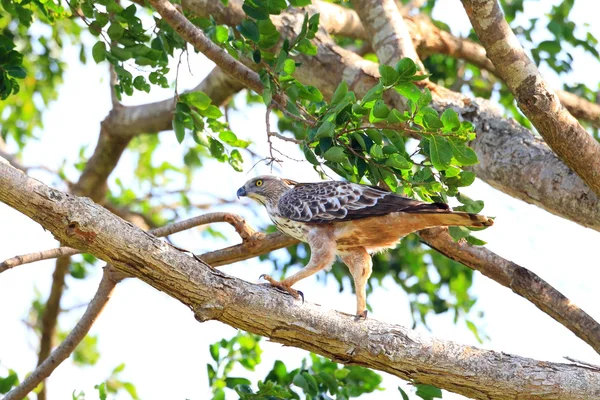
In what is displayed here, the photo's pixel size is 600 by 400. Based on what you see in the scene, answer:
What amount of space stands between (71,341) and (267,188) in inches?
66.6

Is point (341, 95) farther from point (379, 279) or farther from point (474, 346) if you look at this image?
point (379, 279)

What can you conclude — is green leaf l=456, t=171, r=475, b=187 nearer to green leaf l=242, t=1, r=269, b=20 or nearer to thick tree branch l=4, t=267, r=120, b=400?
green leaf l=242, t=1, r=269, b=20

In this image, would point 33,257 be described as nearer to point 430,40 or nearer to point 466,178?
point 466,178

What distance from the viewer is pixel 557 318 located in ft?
17.8

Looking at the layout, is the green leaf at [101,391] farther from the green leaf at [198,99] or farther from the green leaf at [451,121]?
the green leaf at [451,121]

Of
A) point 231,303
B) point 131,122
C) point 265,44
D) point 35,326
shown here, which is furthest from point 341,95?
point 35,326

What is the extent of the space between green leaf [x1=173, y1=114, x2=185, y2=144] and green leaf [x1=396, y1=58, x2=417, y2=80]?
180 cm

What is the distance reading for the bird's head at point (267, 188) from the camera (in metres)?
5.90

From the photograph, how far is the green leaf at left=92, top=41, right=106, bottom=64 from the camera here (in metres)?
5.85

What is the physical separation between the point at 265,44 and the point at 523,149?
1.94 metres

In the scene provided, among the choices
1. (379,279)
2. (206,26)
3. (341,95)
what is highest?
(206,26)

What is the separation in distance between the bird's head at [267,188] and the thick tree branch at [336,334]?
1610 mm

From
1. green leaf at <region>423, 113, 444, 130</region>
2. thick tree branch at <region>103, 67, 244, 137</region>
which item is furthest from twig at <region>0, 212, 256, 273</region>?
thick tree branch at <region>103, 67, 244, 137</region>

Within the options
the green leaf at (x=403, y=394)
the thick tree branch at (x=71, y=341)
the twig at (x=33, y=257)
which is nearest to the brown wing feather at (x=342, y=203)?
the green leaf at (x=403, y=394)
